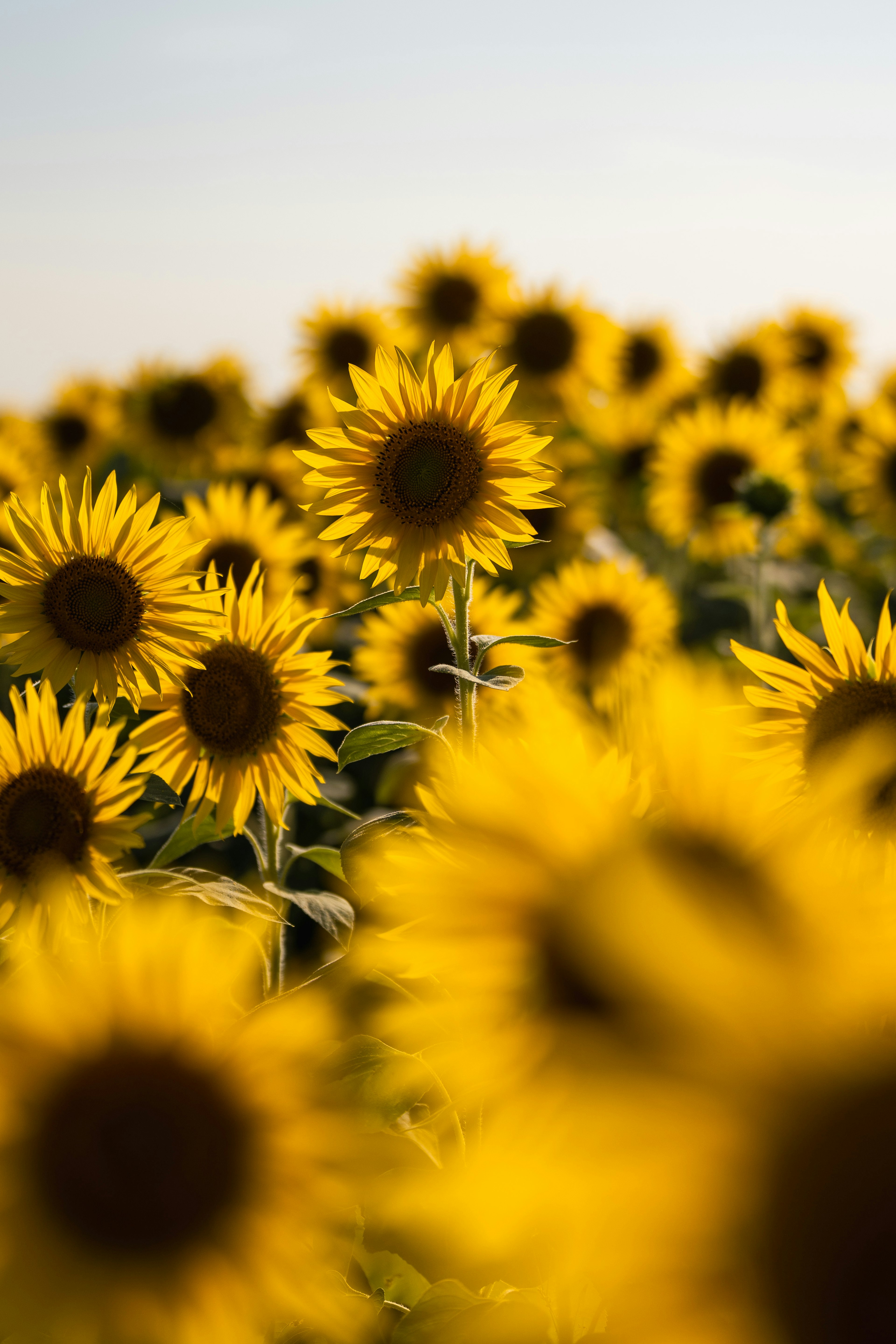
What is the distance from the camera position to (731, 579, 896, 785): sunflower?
1.08m

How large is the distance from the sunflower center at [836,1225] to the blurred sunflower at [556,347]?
3439 mm

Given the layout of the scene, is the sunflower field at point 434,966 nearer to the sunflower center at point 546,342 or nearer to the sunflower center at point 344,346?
the sunflower center at point 546,342

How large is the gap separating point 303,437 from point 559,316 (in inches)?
38.0

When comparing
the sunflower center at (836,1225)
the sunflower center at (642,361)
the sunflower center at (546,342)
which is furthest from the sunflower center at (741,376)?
the sunflower center at (836,1225)

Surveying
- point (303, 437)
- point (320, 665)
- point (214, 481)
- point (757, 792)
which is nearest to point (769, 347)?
point (303, 437)

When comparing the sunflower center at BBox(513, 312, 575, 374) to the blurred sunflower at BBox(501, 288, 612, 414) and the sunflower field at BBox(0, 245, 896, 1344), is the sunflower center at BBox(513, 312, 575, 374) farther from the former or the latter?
the sunflower field at BBox(0, 245, 896, 1344)

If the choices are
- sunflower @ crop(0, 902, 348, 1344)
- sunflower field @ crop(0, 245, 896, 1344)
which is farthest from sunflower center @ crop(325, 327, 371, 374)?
sunflower @ crop(0, 902, 348, 1344)

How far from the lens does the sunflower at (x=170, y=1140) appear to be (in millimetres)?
539

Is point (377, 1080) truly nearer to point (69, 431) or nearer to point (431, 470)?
point (431, 470)

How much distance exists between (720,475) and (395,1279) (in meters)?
2.87

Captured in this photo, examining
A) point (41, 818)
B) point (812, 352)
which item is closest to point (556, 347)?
point (812, 352)

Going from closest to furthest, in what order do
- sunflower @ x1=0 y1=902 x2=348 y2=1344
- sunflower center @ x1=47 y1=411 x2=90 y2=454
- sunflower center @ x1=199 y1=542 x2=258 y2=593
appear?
sunflower @ x1=0 y1=902 x2=348 y2=1344 → sunflower center @ x1=199 y1=542 x2=258 y2=593 → sunflower center @ x1=47 y1=411 x2=90 y2=454

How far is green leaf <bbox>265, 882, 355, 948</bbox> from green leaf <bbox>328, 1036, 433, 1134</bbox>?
293 millimetres

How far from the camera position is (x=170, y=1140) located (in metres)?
0.57
